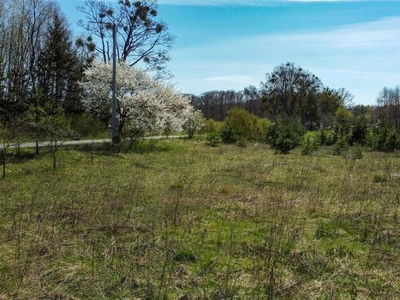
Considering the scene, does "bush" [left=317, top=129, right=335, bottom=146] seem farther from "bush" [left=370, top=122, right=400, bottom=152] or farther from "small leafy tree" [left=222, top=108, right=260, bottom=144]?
"small leafy tree" [left=222, top=108, right=260, bottom=144]

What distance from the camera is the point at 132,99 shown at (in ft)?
68.3

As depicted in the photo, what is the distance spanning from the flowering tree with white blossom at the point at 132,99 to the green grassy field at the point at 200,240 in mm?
11333

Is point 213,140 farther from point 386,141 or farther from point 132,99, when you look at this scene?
point 386,141

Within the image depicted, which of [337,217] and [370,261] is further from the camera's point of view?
[337,217]

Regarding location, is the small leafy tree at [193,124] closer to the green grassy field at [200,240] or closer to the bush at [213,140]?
the bush at [213,140]

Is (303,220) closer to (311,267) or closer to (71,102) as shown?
(311,267)

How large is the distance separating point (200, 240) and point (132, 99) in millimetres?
16622

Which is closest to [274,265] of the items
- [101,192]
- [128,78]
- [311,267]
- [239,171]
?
[311,267]

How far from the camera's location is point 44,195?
7992mm

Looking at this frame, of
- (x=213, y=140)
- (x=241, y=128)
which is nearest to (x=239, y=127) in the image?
(x=241, y=128)

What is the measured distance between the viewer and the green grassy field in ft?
11.8

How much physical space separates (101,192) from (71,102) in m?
23.5

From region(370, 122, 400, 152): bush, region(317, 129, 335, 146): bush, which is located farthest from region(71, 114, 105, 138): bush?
region(370, 122, 400, 152): bush

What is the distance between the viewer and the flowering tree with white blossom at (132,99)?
68.4 feet
